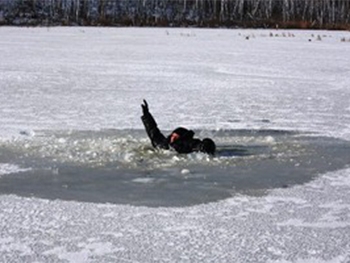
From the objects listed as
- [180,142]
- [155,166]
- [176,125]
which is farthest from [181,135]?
[176,125]

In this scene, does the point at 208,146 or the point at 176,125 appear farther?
the point at 176,125

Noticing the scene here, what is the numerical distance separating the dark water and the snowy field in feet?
0.40

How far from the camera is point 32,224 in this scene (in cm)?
518

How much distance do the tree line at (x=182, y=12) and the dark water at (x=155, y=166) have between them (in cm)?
6506

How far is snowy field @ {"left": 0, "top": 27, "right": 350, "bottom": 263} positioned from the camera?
184 inches

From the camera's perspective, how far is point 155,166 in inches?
291

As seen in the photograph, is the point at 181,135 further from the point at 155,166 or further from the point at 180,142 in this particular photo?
the point at 155,166

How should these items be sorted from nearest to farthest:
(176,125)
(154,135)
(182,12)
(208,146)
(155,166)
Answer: (155,166)
(208,146)
(154,135)
(176,125)
(182,12)

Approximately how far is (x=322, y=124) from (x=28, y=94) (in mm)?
6224

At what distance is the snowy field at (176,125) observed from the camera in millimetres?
4672

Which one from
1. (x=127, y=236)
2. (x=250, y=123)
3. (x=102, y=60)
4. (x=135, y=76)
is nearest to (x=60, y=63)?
(x=102, y=60)

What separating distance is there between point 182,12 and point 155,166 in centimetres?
8513

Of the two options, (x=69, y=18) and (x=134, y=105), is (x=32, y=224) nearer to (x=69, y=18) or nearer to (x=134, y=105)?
(x=134, y=105)

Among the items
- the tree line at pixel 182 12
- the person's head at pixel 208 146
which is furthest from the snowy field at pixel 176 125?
the tree line at pixel 182 12
